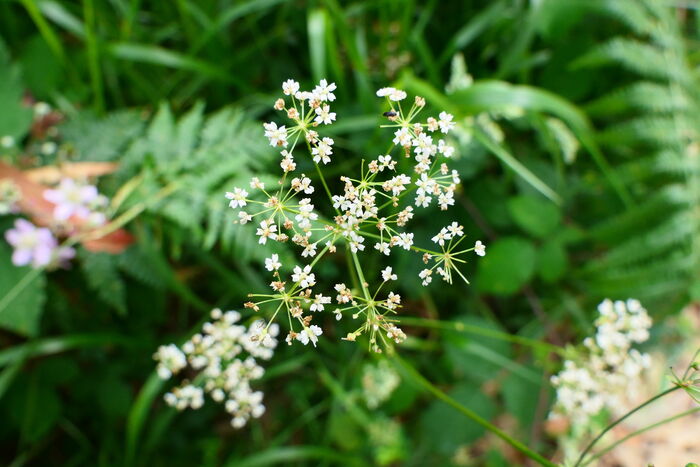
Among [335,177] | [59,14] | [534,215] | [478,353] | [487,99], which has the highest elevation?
[59,14]

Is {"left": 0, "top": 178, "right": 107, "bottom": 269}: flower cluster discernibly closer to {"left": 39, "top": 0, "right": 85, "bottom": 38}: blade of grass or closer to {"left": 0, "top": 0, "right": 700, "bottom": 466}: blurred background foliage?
{"left": 0, "top": 0, "right": 700, "bottom": 466}: blurred background foliage

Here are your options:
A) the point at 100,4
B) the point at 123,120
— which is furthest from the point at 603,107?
the point at 100,4

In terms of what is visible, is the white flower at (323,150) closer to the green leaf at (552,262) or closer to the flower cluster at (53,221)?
the flower cluster at (53,221)

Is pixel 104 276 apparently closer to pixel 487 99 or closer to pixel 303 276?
pixel 303 276

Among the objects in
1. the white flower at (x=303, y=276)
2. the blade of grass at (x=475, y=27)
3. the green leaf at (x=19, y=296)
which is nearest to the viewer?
the white flower at (x=303, y=276)

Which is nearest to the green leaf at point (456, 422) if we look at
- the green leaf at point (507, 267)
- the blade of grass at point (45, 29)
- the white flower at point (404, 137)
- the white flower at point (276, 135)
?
the green leaf at point (507, 267)

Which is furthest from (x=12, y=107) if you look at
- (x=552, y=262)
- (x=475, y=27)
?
(x=552, y=262)
